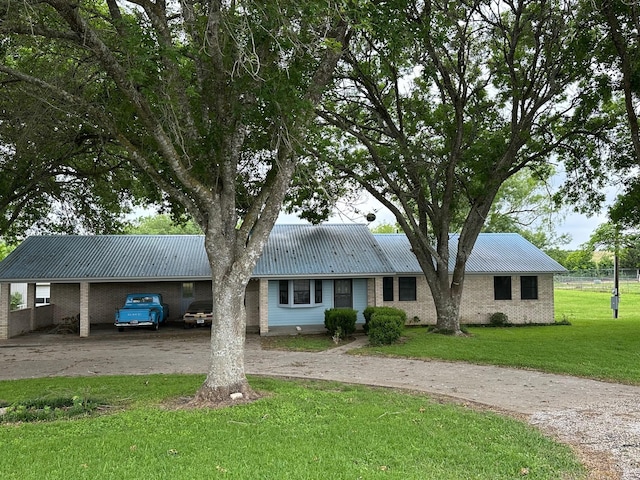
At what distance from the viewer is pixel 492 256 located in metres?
24.1

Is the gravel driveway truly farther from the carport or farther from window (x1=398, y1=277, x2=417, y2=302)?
window (x1=398, y1=277, x2=417, y2=302)

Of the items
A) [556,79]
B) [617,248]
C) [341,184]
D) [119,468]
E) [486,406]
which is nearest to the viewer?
[119,468]

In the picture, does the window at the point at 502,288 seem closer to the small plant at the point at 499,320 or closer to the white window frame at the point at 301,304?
the small plant at the point at 499,320

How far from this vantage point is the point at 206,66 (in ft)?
29.9

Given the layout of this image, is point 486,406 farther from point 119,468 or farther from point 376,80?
point 376,80

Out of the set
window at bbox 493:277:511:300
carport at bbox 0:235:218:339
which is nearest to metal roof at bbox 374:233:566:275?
window at bbox 493:277:511:300

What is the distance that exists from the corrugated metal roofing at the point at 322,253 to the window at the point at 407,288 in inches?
68.5

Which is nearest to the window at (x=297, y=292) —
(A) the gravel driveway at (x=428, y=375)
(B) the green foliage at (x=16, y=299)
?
(A) the gravel driveway at (x=428, y=375)

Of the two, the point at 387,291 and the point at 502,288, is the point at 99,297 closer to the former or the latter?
the point at 387,291

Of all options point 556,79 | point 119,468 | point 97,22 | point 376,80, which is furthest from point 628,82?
point 119,468

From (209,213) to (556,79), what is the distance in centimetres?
1310

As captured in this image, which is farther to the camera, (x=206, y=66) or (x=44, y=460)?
(x=206, y=66)

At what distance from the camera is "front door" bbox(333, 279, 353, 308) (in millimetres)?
21234

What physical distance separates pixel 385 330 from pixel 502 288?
9.95 meters
